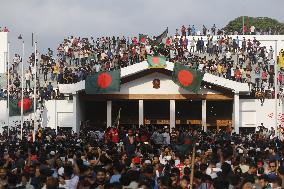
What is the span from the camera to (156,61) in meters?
38.8

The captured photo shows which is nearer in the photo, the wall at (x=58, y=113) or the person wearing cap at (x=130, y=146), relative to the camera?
the person wearing cap at (x=130, y=146)

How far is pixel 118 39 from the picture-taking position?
51125mm

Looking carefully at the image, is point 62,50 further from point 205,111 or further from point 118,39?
point 205,111

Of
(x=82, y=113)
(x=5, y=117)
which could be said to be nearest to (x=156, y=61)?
(x=82, y=113)

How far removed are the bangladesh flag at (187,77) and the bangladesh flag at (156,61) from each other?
0.79 m

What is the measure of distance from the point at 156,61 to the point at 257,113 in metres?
6.92

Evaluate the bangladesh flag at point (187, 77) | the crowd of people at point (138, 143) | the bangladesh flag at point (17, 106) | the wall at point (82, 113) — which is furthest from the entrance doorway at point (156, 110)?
the bangladesh flag at point (17, 106)

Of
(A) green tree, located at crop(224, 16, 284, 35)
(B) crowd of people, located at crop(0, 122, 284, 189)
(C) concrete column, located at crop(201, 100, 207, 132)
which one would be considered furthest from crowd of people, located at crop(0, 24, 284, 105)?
(A) green tree, located at crop(224, 16, 284, 35)

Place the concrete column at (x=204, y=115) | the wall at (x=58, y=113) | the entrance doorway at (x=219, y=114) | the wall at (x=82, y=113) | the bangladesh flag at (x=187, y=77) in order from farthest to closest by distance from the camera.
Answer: the entrance doorway at (x=219, y=114) < the wall at (x=58, y=113) < the wall at (x=82, y=113) < the concrete column at (x=204, y=115) < the bangladesh flag at (x=187, y=77)

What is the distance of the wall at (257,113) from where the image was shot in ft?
134

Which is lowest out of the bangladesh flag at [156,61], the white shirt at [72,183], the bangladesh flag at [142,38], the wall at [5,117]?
the white shirt at [72,183]

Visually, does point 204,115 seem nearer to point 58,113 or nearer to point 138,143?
point 58,113

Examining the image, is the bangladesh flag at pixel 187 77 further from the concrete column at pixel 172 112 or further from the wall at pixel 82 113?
the wall at pixel 82 113

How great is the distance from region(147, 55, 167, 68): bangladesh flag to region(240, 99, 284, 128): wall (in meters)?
5.53
